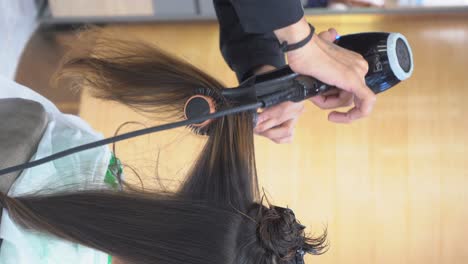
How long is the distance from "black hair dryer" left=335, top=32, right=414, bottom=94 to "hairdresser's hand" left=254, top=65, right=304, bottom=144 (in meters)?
0.13

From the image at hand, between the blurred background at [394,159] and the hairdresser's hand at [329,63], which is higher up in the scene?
the hairdresser's hand at [329,63]

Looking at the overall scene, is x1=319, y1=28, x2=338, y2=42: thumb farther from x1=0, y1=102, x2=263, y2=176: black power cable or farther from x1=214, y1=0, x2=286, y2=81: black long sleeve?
x1=0, y1=102, x2=263, y2=176: black power cable

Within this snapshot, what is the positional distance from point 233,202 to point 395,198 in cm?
96

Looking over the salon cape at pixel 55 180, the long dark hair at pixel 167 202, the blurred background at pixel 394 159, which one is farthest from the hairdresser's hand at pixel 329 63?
the blurred background at pixel 394 159

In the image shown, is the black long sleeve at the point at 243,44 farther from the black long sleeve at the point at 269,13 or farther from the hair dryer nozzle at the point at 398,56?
the hair dryer nozzle at the point at 398,56

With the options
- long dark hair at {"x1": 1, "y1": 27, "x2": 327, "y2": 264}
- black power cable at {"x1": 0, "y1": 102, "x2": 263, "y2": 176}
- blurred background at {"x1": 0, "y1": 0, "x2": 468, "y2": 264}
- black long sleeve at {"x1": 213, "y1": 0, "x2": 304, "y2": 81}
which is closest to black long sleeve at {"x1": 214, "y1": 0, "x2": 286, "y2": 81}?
black long sleeve at {"x1": 213, "y1": 0, "x2": 304, "y2": 81}

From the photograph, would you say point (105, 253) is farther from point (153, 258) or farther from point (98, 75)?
point (98, 75)

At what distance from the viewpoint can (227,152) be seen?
2.84 ft

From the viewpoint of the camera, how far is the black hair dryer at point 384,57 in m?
0.83

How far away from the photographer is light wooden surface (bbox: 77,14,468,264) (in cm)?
164

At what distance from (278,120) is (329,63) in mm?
165

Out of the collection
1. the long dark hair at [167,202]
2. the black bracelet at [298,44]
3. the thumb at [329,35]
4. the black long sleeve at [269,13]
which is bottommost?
the long dark hair at [167,202]

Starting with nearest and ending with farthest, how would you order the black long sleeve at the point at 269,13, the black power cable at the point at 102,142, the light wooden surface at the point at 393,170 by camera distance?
the black power cable at the point at 102,142, the black long sleeve at the point at 269,13, the light wooden surface at the point at 393,170

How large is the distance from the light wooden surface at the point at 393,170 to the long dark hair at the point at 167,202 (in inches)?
27.8
